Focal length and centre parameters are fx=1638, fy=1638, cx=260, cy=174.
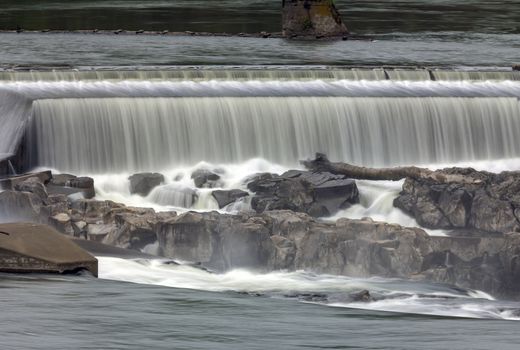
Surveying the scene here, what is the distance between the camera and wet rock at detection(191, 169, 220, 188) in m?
33.8

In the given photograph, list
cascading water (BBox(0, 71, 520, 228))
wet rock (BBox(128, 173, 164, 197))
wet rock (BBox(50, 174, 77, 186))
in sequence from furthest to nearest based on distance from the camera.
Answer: cascading water (BBox(0, 71, 520, 228)) < wet rock (BBox(128, 173, 164, 197)) < wet rock (BBox(50, 174, 77, 186))

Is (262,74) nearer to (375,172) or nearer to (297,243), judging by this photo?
(375,172)

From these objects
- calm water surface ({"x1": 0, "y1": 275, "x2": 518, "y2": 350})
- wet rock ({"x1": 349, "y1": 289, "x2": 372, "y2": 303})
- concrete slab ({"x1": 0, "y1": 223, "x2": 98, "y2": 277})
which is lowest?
calm water surface ({"x1": 0, "y1": 275, "x2": 518, "y2": 350})

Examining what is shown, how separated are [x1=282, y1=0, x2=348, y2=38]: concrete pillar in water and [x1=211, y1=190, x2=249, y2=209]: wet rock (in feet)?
71.7

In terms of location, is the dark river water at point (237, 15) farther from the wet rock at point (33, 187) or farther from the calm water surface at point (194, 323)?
the calm water surface at point (194, 323)

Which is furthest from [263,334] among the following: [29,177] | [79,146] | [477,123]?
[477,123]

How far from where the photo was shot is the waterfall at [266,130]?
116ft

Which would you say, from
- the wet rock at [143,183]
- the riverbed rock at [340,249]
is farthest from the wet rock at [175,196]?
the riverbed rock at [340,249]

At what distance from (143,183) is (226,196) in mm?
2038

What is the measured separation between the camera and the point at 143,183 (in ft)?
110

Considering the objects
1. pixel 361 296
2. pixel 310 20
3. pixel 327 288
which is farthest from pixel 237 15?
pixel 361 296

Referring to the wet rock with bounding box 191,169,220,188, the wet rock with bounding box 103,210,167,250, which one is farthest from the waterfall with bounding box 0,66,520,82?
the wet rock with bounding box 103,210,167,250

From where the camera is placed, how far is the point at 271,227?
94.9 feet

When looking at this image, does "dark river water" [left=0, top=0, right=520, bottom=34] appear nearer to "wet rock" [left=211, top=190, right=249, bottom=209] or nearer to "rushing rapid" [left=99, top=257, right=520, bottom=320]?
"wet rock" [left=211, top=190, right=249, bottom=209]
